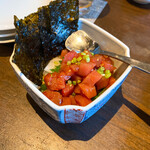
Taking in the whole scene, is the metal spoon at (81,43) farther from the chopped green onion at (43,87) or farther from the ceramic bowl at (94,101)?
the chopped green onion at (43,87)

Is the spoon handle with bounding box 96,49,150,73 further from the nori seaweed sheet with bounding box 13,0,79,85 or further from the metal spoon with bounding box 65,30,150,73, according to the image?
the nori seaweed sheet with bounding box 13,0,79,85

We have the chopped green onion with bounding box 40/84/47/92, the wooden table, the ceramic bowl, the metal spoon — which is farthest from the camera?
the metal spoon

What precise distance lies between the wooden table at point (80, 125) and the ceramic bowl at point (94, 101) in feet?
0.40

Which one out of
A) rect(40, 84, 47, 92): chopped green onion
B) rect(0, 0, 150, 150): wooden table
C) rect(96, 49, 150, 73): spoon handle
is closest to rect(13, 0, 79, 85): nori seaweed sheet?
rect(40, 84, 47, 92): chopped green onion

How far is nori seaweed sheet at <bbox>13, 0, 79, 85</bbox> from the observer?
84cm

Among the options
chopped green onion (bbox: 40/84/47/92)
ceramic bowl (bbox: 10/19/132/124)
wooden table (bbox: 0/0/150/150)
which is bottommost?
wooden table (bbox: 0/0/150/150)

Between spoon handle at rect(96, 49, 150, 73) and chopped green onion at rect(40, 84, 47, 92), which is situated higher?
spoon handle at rect(96, 49, 150, 73)

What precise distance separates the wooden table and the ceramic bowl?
123 mm

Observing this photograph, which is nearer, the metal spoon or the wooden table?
the wooden table

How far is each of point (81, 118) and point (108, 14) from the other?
1.30 m

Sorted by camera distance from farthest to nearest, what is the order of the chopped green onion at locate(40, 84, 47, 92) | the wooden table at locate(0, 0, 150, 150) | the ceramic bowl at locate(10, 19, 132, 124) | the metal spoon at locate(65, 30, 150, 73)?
the metal spoon at locate(65, 30, 150, 73), the chopped green onion at locate(40, 84, 47, 92), the wooden table at locate(0, 0, 150, 150), the ceramic bowl at locate(10, 19, 132, 124)

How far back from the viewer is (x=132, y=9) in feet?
5.74

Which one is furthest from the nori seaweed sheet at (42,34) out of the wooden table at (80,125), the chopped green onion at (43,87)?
the wooden table at (80,125)

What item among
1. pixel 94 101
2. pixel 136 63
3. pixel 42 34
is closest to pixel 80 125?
pixel 94 101
